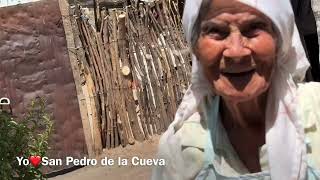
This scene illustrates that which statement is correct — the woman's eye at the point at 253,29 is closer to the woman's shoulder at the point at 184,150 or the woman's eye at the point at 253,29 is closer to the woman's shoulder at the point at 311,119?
the woman's shoulder at the point at 311,119

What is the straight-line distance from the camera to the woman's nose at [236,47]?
1.54 metres

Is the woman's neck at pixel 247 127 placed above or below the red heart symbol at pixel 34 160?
above

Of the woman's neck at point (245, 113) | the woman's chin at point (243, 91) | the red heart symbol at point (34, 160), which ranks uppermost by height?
the woman's chin at point (243, 91)

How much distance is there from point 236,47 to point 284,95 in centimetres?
23

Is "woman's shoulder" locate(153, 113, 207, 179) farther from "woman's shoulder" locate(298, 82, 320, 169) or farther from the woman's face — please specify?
"woman's shoulder" locate(298, 82, 320, 169)

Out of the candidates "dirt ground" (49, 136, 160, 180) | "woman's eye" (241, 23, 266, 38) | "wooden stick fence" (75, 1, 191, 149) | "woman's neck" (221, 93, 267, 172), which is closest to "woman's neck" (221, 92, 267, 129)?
"woman's neck" (221, 93, 267, 172)

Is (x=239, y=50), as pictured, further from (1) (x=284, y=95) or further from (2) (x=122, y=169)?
(2) (x=122, y=169)

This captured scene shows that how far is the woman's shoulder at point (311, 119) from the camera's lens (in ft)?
5.22

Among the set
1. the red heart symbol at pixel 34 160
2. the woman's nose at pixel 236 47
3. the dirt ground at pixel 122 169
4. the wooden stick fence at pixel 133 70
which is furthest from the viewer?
the wooden stick fence at pixel 133 70

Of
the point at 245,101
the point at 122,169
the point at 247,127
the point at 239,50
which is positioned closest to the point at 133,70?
the point at 122,169

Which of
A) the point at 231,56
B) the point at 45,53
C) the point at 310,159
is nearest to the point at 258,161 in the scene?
the point at 310,159

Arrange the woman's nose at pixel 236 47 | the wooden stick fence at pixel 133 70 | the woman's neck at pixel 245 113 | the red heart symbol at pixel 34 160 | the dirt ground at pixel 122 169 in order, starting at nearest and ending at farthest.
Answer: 1. the woman's nose at pixel 236 47
2. the woman's neck at pixel 245 113
3. the red heart symbol at pixel 34 160
4. the dirt ground at pixel 122 169
5. the wooden stick fence at pixel 133 70

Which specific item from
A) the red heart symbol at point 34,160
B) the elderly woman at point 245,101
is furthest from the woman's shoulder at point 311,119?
the red heart symbol at point 34,160

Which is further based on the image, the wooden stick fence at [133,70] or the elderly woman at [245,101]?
the wooden stick fence at [133,70]
